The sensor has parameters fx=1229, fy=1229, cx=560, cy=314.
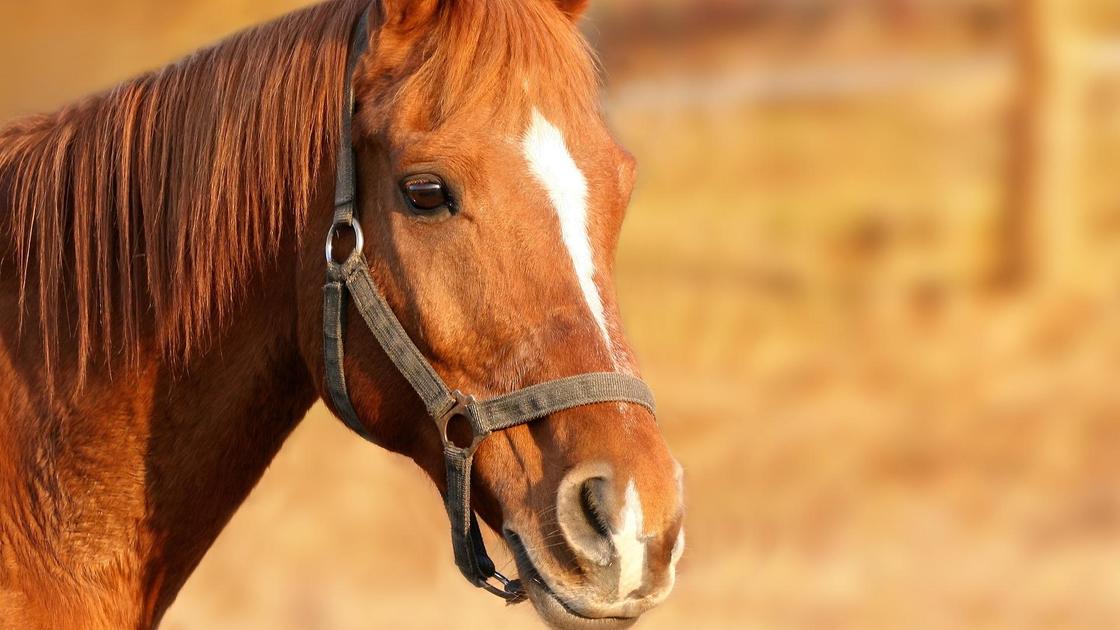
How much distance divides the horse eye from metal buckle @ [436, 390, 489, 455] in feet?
1.19

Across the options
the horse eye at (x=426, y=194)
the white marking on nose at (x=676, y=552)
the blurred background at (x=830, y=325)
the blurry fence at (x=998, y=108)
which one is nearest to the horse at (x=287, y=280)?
the horse eye at (x=426, y=194)

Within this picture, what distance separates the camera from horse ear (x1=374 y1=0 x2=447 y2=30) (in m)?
2.46

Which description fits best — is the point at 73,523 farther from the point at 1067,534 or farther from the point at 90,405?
the point at 1067,534

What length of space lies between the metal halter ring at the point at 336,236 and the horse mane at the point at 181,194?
0.31 feet

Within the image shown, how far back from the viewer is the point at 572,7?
9.48 feet

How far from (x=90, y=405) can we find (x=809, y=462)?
810cm

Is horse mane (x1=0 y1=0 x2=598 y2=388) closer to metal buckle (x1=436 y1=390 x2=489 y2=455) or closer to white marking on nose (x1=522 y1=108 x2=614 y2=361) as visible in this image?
white marking on nose (x1=522 y1=108 x2=614 y2=361)

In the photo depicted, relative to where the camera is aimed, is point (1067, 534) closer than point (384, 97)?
No

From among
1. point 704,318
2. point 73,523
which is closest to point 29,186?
point 73,523

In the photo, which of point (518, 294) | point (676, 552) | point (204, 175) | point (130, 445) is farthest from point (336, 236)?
point (676, 552)

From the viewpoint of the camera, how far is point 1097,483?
374 inches

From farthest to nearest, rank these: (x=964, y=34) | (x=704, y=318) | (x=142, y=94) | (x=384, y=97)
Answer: (x=964, y=34)
(x=704, y=318)
(x=142, y=94)
(x=384, y=97)

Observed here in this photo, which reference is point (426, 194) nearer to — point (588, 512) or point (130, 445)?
point (588, 512)

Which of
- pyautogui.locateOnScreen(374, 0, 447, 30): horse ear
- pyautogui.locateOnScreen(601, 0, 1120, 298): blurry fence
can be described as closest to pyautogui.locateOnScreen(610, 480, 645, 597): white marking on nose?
pyautogui.locateOnScreen(374, 0, 447, 30): horse ear
